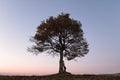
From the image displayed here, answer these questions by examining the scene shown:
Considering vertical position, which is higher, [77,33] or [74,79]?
A: [77,33]

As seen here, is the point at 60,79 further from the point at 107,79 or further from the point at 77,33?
the point at 77,33

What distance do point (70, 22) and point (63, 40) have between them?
4244mm

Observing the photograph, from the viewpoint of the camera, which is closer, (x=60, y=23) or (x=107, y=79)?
(x=107, y=79)

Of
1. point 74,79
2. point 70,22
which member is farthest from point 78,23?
point 74,79

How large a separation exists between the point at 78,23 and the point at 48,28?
22.4 ft

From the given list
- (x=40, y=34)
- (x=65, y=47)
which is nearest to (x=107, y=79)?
(x=65, y=47)

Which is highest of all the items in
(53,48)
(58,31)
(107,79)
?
(58,31)

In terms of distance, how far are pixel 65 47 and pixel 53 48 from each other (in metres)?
2.67

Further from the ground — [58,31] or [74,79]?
[58,31]

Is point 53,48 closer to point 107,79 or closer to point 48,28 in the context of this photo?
point 48,28

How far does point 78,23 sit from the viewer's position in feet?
181

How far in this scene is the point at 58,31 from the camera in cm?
5422

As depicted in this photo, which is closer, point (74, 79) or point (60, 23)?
point (74, 79)

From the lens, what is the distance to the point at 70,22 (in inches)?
2135
